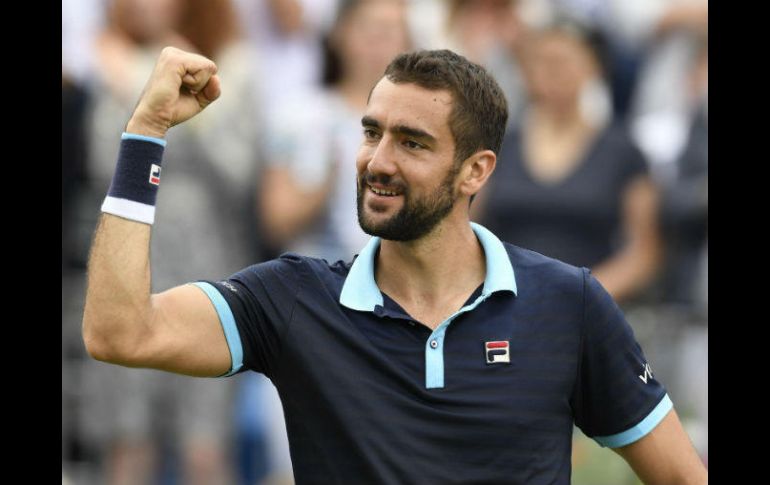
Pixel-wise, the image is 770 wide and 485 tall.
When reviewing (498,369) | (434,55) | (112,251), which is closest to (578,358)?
(498,369)

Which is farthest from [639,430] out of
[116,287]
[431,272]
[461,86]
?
[116,287]

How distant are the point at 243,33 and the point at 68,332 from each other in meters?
1.96

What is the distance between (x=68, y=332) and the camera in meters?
7.73

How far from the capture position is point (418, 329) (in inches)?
167

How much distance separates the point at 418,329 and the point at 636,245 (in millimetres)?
3958

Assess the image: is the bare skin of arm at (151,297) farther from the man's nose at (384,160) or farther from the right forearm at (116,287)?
the man's nose at (384,160)

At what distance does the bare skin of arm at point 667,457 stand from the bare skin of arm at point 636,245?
351cm

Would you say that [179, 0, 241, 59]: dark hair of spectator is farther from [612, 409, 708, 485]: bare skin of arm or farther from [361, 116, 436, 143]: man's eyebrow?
[612, 409, 708, 485]: bare skin of arm

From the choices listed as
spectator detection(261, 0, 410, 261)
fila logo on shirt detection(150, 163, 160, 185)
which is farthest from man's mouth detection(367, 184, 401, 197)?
spectator detection(261, 0, 410, 261)

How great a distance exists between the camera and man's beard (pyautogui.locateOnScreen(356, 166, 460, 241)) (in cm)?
429

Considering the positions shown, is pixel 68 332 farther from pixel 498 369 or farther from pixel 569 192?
pixel 498 369

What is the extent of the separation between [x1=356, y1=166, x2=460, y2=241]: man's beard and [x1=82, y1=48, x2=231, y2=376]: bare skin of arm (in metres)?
0.55

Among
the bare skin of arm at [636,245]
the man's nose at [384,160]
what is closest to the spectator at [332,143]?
the bare skin of arm at [636,245]

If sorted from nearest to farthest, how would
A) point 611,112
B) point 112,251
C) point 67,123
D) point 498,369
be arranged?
point 112,251, point 498,369, point 67,123, point 611,112
